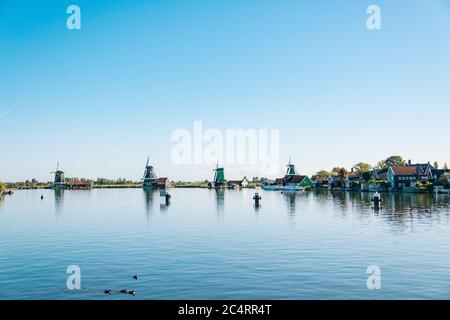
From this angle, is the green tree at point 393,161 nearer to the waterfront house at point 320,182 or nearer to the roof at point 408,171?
the waterfront house at point 320,182

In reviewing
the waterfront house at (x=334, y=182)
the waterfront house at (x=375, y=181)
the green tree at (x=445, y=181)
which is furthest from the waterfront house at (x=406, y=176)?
the waterfront house at (x=334, y=182)

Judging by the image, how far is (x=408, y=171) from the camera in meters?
123

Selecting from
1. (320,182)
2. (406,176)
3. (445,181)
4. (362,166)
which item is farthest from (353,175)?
(445,181)

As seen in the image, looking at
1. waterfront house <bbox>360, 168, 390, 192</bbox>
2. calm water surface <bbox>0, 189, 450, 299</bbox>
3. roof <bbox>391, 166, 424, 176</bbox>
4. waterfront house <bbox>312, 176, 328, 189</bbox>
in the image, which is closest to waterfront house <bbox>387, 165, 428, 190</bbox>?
roof <bbox>391, 166, 424, 176</bbox>

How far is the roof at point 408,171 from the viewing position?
123m

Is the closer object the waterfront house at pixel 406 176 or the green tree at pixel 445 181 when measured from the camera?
the green tree at pixel 445 181

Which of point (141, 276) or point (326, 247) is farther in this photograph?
point (326, 247)

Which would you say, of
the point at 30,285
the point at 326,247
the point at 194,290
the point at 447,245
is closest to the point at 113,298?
the point at 194,290
